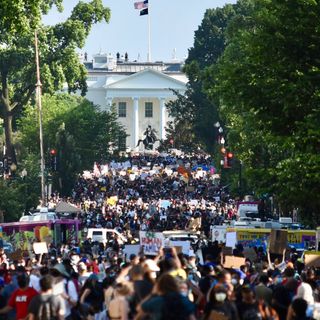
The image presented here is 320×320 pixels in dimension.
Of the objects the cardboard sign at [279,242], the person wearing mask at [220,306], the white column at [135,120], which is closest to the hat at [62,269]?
the person wearing mask at [220,306]

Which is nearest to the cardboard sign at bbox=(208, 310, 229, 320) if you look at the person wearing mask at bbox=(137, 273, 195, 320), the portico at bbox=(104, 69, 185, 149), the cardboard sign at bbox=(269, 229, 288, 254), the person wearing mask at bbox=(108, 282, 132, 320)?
the person wearing mask at bbox=(108, 282, 132, 320)

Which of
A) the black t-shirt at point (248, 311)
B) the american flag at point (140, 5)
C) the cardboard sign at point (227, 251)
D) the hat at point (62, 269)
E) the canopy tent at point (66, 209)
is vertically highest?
the american flag at point (140, 5)

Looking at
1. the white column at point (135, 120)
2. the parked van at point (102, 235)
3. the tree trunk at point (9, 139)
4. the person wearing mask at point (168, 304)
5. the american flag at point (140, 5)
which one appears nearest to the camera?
the person wearing mask at point (168, 304)

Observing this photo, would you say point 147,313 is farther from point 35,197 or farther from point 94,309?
point 35,197

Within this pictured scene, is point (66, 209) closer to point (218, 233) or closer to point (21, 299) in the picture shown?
point (218, 233)

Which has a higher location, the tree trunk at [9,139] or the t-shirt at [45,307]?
the tree trunk at [9,139]

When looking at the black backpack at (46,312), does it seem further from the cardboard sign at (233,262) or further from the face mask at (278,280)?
the cardboard sign at (233,262)

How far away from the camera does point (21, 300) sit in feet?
71.4

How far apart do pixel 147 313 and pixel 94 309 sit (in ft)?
17.8

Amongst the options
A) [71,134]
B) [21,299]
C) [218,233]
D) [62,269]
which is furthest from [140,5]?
[21,299]

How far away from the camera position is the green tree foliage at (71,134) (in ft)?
308

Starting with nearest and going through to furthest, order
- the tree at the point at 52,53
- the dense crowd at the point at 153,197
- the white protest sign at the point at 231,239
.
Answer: the white protest sign at the point at 231,239 < the dense crowd at the point at 153,197 < the tree at the point at 52,53

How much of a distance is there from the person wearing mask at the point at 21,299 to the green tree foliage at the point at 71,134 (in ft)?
231

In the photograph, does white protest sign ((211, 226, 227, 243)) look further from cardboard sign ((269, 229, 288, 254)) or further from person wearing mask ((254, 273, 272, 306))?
person wearing mask ((254, 273, 272, 306))
